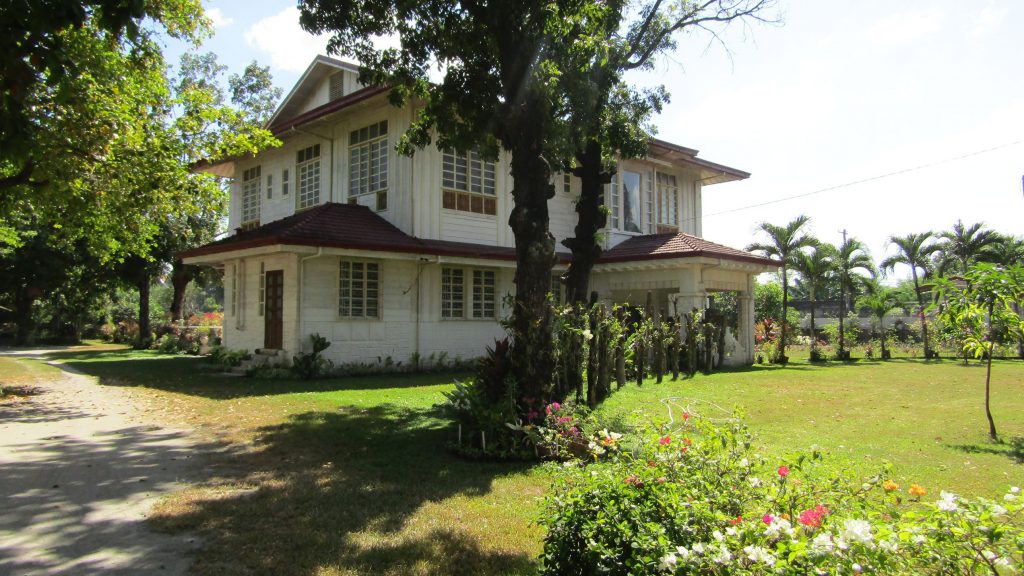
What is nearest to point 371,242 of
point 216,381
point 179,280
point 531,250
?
Answer: point 216,381

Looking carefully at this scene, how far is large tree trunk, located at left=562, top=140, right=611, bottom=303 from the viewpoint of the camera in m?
13.0

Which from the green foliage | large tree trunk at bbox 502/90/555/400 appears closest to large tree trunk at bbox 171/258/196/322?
the green foliage

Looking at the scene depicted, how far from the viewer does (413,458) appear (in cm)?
718

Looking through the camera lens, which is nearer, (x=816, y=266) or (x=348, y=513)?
(x=348, y=513)

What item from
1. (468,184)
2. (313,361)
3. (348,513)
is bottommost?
(348,513)

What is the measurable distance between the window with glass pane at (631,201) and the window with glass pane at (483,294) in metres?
5.41

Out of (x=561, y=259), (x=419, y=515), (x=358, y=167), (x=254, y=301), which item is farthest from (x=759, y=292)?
(x=419, y=515)

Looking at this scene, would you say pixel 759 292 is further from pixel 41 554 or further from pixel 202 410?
pixel 41 554

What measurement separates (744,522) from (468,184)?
1530 centimetres

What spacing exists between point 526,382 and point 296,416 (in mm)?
4099

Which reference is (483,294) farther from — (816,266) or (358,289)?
(816,266)

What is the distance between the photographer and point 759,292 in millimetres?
36562

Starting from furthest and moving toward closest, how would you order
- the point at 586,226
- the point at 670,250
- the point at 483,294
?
the point at 483,294 < the point at 670,250 < the point at 586,226

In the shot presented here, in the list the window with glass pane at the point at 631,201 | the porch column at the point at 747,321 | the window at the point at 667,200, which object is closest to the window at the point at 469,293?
the window with glass pane at the point at 631,201
